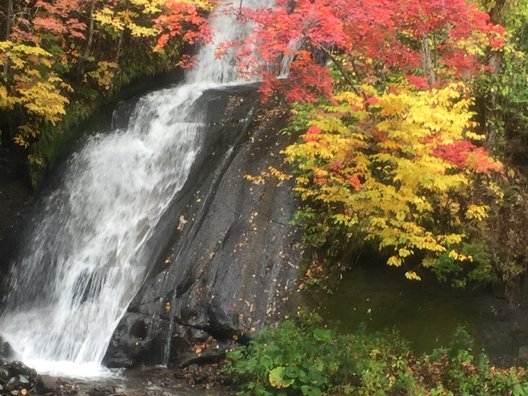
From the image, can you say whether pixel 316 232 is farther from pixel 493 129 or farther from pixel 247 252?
pixel 493 129

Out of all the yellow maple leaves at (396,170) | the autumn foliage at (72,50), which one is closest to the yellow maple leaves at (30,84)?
the autumn foliage at (72,50)

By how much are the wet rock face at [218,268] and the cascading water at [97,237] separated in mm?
696

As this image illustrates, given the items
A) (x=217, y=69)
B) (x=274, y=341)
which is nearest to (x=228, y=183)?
(x=274, y=341)

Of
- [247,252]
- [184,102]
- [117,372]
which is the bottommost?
[117,372]

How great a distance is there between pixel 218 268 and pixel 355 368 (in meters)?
2.91

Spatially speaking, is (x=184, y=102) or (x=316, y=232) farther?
(x=184, y=102)

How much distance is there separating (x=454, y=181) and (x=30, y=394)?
6.25 meters

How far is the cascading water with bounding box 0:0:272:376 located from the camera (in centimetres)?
900

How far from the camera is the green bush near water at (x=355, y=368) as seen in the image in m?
6.69

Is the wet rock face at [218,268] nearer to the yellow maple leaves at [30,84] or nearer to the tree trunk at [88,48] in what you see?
the yellow maple leaves at [30,84]

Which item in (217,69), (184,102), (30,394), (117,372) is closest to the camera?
(30,394)

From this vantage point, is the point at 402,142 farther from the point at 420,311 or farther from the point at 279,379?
the point at 279,379

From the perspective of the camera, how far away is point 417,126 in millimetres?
6848

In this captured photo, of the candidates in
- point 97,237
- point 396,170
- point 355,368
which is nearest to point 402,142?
point 396,170
